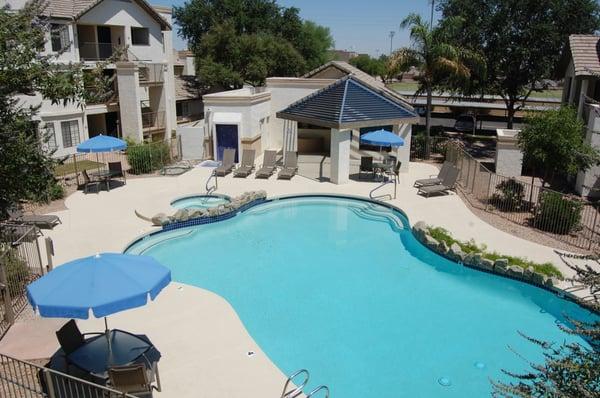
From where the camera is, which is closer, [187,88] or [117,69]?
[117,69]

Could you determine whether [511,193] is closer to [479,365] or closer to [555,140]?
[555,140]

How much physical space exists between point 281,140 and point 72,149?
42.8ft

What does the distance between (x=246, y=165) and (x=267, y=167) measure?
130cm

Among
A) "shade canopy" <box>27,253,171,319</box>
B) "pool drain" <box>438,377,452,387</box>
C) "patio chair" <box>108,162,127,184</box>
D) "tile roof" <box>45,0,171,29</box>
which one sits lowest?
"pool drain" <box>438,377,452,387</box>

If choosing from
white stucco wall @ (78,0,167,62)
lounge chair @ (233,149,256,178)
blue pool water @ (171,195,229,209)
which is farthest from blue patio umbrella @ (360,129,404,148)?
white stucco wall @ (78,0,167,62)

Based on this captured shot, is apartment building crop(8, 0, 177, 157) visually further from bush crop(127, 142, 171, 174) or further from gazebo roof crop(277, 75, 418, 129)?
gazebo roof crop(277, 75, 418, 129)

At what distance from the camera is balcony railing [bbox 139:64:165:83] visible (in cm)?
3350

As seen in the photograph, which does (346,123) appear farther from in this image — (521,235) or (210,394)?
(210,394)

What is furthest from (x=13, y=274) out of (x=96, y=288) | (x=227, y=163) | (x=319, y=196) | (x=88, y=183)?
(x=227, y=163)

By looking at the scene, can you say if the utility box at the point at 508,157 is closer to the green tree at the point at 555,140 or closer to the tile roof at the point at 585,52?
the tile roof at the point at 585,52

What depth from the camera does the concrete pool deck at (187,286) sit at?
959 cm

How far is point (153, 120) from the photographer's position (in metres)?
35.1

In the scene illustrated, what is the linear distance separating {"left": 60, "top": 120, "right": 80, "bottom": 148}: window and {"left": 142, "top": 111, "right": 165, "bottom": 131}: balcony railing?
14.9ft

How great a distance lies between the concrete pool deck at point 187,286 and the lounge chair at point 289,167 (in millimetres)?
535
